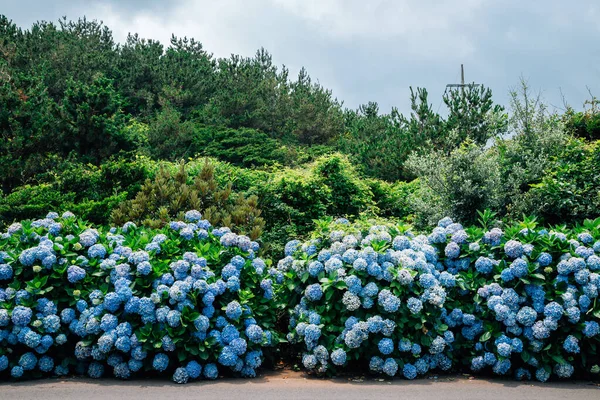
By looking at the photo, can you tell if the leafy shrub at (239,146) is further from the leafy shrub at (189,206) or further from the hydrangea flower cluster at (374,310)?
the hydrangea flower cluster at (374,310)

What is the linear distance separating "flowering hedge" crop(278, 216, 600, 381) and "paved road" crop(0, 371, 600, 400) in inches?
6.6

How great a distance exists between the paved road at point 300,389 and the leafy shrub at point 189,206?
9.94 feet

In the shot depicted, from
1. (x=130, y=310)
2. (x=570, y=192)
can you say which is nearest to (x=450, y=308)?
(x=130, y=310)

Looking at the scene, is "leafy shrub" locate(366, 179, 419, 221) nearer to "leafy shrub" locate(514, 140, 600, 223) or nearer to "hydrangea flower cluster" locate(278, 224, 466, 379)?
"leafy shrub" locate(514, 140, 600, 223)

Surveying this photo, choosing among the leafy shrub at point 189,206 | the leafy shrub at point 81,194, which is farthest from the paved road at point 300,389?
the leafy shrub at point 81,194

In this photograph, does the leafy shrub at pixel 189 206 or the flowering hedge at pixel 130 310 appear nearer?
the flowering hedge at pixel 130 310

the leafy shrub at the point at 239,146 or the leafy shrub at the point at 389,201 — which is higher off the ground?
the leafy shrub at the point at 239,146

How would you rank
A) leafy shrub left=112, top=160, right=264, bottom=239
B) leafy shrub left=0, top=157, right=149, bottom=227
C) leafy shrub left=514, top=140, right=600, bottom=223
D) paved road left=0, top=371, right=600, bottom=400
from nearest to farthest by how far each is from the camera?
1. paved road left=0, top=371, right=600, bottom=400
2. leafy shrub left=112, top=160, right=264, bottom=239
3. leafy shrub left=514, top=140, right=600, bottom=223
4. leafy shrub left=0, top=157, right=149, bottom=227

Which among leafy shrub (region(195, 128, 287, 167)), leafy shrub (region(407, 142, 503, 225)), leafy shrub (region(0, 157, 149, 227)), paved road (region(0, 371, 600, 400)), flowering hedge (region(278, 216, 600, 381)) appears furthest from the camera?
leafy shrub (region(195, 128, 287, 167))

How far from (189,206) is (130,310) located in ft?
11.8

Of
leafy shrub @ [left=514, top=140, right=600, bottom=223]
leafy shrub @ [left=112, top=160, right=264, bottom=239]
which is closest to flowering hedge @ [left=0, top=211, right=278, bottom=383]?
leafy shrub @ [left=112, top=160, right=264, bottom=239]

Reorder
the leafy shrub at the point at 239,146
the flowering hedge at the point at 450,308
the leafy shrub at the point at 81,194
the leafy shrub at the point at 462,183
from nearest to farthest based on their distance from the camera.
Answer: the flowering hedge at the point at 450,308 → the leafy shrub at the point at 81,194 → the leafy shrub at the point at 462,183 → the leafy shrub at the point at 239,146

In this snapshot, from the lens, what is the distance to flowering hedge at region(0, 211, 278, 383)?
5043 millimetres

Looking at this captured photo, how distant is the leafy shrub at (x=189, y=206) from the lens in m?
8.12
